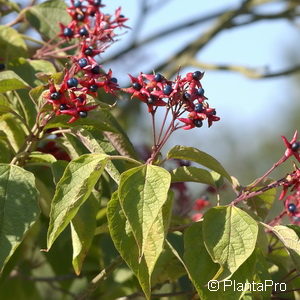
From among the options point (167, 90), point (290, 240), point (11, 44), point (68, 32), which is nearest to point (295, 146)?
point (290, 240)

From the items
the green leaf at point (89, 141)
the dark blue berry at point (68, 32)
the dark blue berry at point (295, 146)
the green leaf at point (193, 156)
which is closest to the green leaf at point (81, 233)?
the green leaf at point (89, 141)

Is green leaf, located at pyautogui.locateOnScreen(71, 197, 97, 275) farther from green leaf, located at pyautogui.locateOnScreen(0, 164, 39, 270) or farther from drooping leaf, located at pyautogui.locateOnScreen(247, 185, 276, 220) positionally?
drooping leaf, located at pyautogui.locateOnScreen(247, 185, 276, 220)

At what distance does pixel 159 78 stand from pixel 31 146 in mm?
407

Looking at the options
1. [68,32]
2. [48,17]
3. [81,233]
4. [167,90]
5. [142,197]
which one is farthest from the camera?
[48,17]

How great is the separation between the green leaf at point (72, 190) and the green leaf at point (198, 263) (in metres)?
0.26

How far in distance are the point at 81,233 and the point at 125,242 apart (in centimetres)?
18

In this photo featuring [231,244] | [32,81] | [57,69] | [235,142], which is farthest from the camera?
[235,142]

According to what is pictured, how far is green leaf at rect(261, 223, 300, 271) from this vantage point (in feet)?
6.04

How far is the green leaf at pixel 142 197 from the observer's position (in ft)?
5.47

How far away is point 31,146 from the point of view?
2047 mm

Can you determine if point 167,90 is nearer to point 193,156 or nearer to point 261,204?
point 193,156

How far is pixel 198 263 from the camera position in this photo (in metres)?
1.82

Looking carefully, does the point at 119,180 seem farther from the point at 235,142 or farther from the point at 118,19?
the point at 235,142

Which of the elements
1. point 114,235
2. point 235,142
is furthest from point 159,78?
point 235,142
